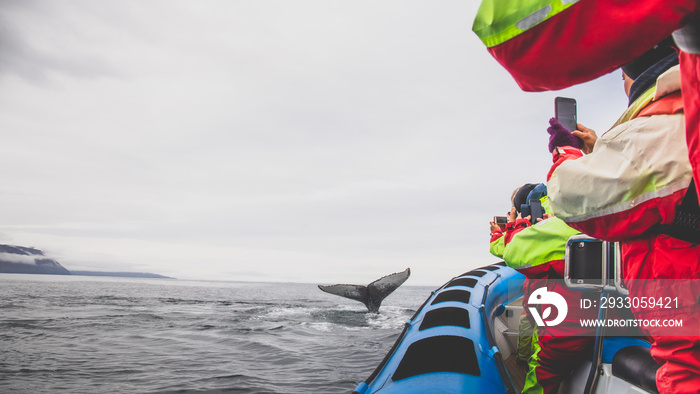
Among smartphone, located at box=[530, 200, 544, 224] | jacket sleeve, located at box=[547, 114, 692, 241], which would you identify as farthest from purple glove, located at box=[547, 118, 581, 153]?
smartphone, located at box=[530, 200, 544, 224]

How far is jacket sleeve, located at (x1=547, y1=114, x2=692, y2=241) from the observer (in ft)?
3.99

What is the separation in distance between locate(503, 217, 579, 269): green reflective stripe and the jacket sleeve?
1.40 m

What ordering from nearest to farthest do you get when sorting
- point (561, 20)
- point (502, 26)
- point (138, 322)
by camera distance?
point (561, 20) → point (502, 26) → point (138, 322)

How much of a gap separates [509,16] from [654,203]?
849mm

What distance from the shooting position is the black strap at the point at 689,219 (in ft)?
3.99

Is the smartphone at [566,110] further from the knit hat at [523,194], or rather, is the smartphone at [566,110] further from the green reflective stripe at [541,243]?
the knit hat at [523,194]

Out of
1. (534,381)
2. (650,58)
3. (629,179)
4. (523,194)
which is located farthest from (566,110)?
(534,381)

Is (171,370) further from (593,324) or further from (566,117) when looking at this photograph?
(566,117)

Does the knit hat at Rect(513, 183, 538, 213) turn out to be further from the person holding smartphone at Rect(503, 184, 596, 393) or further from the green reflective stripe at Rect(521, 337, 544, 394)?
the green reflective stripe at Rect(521, 337, 544, 394)

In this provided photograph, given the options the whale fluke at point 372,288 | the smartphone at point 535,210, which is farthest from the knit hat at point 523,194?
the whale fluke at point 372,288

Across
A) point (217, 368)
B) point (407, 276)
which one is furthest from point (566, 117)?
point (407, 276)

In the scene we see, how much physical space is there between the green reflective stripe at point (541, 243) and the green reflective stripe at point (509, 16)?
2165mm

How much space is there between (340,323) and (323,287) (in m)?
4.04

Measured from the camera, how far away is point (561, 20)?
0.98 m
